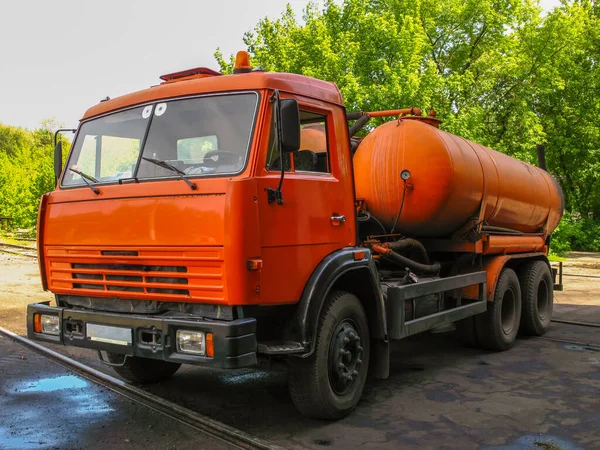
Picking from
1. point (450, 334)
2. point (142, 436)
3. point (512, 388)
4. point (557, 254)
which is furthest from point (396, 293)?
point (557, 254)

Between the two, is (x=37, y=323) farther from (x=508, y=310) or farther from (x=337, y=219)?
(x=508, y=310)

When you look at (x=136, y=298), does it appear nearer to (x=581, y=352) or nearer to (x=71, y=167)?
(x=71, y=167)

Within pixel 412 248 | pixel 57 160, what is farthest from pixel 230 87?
pixel 412 248

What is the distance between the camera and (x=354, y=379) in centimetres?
510

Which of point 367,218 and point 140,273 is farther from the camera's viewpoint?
point 367,218

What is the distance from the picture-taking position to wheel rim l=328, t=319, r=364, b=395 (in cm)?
486

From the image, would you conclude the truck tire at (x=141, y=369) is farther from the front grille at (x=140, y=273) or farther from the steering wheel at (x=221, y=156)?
the steering wheel at (x=221, y=156)

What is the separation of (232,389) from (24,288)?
9.69 m

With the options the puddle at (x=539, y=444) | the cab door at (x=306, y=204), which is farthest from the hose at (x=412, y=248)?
the puddle at (x=539, y=444)

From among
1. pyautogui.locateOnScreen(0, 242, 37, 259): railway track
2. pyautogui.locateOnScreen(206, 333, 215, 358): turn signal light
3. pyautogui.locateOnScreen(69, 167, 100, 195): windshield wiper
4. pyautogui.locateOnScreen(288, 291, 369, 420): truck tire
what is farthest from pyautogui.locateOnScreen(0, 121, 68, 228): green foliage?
pyautogui.locateOnScreen(206, 333, 215, 358): turn signal light

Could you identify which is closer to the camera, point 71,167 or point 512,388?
point 71,167

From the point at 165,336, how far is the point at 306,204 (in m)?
1.47

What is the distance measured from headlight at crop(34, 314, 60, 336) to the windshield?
1157 millimetres

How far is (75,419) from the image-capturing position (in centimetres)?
489
